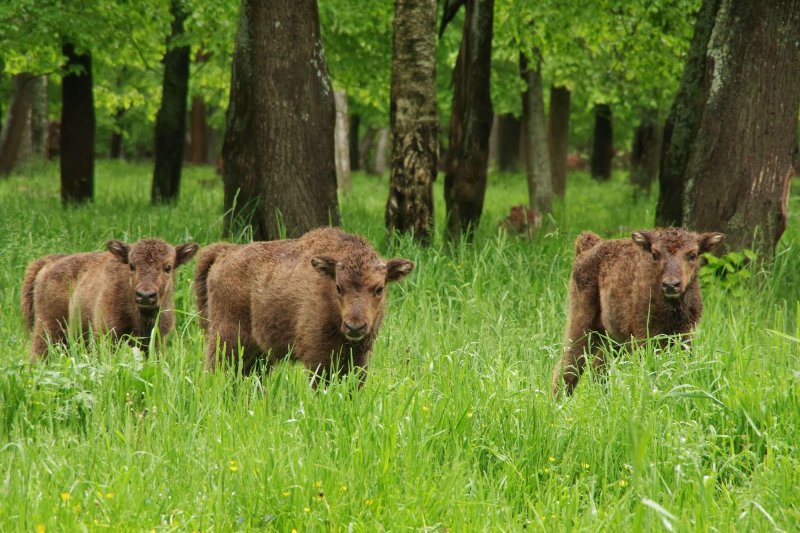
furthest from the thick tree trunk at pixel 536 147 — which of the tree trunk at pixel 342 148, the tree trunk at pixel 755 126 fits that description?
the tree trunk at pixel 342 148

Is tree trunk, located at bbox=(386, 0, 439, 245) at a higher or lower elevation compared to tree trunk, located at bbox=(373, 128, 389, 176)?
higher

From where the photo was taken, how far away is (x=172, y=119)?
18281mm

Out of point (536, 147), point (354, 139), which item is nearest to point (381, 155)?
point (354, 139)

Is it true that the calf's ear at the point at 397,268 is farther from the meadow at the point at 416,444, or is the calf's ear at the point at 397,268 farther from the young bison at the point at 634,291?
the young bison at the point at 634,291

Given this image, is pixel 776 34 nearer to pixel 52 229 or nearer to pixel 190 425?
pixel 190 425

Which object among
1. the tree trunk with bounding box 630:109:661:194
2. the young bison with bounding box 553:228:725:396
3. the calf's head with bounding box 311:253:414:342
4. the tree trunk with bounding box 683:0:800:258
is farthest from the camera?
the tree trunk with bounding box 630:109:661:194

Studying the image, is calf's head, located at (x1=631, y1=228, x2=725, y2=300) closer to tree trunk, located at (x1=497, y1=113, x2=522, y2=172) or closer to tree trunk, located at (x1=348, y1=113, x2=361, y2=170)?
tree trunk, located at (x1=497, y1=113, x2=522, y2=172)

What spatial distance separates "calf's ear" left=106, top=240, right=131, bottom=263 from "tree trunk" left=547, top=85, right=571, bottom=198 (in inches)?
621

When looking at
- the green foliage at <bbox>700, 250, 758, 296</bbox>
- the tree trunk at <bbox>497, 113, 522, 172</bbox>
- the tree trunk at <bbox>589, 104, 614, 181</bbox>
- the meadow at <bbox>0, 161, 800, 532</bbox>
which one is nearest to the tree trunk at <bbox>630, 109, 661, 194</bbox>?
the tree trunk at <bbox>589, 104, 614, 181</bbox>

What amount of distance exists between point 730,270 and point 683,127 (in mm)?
3946

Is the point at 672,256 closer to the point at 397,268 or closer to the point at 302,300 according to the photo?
the point at 397,268

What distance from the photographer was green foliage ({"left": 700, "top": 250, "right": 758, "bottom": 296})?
9.45 m

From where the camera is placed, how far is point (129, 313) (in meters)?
7.87

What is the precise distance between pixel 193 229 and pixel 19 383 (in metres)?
6.37
